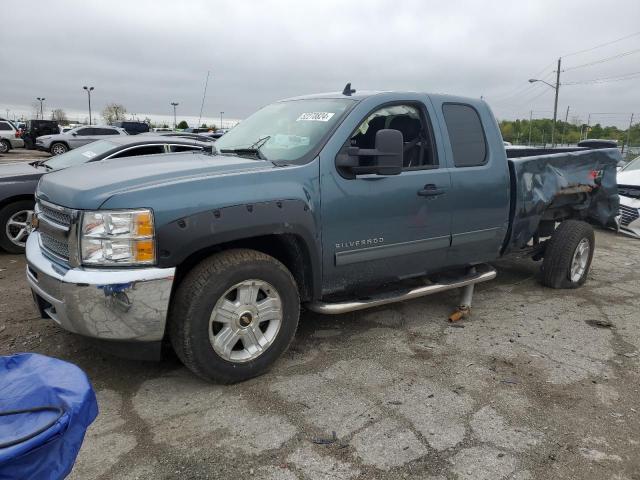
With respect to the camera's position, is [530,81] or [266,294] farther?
[530,81]

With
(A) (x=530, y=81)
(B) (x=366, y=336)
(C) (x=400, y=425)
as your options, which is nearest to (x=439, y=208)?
(B) (x=366, y=336)

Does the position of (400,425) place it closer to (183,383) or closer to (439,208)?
(183,383)

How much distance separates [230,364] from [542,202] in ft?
11.0

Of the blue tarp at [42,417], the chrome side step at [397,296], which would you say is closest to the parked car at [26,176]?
the chrome side step at [397,296]

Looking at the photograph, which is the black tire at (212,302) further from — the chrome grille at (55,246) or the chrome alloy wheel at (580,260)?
the chrome alloy wheel at (580,260)

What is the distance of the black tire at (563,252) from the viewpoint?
538 cm

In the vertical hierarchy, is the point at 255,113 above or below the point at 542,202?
above

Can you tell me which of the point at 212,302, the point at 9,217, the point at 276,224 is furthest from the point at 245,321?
the point at 9,217

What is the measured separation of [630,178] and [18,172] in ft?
33.6

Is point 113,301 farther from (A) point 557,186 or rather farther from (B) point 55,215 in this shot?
(A) point 557,186

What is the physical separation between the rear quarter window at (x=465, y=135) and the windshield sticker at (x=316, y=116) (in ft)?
3.47

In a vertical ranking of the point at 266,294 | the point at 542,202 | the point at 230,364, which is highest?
the point at 542,202

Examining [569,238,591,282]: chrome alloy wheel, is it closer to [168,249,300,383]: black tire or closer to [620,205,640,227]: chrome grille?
[168,249,300,383]: black tire

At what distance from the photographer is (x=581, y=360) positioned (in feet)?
12.6
